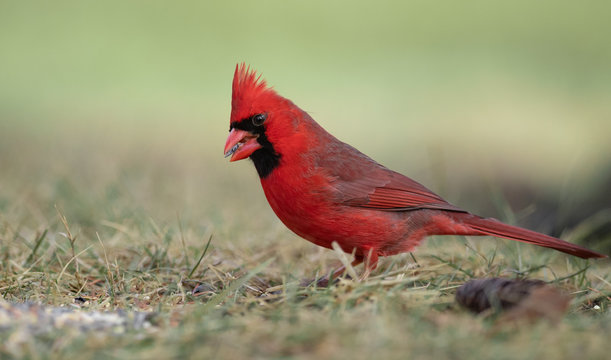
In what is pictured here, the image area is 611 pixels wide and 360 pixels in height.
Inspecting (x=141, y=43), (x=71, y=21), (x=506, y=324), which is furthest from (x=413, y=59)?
(x=506, y=324)

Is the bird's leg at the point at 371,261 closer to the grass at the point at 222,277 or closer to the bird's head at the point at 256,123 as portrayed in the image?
the grass at the point at 222,277

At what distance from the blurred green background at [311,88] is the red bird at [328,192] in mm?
1883

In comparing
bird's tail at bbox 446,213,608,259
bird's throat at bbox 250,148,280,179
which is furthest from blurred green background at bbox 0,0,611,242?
bird's throat at bbox 250,148,280,179

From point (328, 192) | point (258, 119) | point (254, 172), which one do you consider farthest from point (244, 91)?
point (254, 172)

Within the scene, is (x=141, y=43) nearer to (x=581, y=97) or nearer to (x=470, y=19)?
(x=470, y=19)

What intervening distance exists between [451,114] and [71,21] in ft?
18.0

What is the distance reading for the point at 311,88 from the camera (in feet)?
32.1

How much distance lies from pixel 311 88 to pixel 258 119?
6364mm

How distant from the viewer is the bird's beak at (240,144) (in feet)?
11.3

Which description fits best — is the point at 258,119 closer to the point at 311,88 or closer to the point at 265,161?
the point at 265,161

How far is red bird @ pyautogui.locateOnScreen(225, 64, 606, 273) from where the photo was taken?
3416 millimetres

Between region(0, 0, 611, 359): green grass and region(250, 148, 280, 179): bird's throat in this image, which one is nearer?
region(0, 0, 611, 359): green grass

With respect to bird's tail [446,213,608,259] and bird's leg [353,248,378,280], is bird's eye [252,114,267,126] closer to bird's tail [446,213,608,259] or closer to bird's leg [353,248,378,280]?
bird's leg [353,248,378,280]

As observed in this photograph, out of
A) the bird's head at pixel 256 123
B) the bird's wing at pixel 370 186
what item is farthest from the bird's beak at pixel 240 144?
the bird's wing at pixel 370 186
